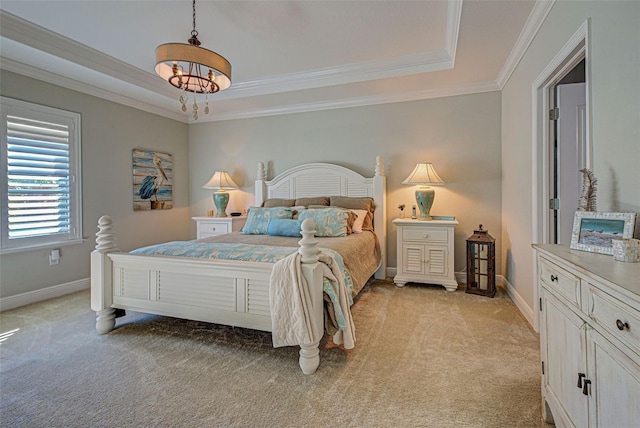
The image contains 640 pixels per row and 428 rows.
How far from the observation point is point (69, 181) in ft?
11.7

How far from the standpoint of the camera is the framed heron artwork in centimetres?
437

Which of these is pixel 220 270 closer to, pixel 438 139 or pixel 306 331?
pixel 306 331

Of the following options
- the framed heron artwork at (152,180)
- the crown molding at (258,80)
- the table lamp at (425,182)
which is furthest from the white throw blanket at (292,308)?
the framed heron artwork at (152,180)

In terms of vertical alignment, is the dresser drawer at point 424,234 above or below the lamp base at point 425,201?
below

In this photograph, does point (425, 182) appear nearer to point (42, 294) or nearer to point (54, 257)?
point (54, 257)

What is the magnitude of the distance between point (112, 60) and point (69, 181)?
57.2 inches

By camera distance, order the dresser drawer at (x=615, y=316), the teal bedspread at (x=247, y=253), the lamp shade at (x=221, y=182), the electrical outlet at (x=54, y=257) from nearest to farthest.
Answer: the dresser drawer at (x=615, y=316) → the teal bedspread at (x=247, y=253) → the electrical outlet at (x=54, y=257) → the lamp shade at (x=221, y=182)

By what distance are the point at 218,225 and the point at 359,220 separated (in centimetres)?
215

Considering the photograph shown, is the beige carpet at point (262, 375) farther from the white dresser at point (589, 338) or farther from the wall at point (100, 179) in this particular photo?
the wall at point (100, 179)

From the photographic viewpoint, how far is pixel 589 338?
1038mm

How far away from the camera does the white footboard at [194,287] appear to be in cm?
193

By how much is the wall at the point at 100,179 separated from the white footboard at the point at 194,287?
142 centimetres

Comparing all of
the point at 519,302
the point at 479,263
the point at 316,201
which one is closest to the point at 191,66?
the point at 316,201

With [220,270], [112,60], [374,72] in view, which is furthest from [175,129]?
[220,270]
